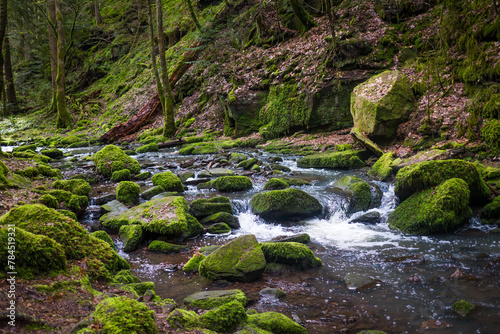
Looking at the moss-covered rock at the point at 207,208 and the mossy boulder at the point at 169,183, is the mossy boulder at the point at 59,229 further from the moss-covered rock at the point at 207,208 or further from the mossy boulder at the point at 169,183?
the mossy boulder at the point at 169,183

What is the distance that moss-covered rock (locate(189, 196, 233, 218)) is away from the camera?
7676 millimetres

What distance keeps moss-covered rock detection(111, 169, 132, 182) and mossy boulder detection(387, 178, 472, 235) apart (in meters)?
8.15

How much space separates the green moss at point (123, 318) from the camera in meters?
2.52

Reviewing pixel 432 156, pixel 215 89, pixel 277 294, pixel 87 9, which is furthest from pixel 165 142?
pixel 87 9

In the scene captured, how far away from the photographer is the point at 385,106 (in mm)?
11766

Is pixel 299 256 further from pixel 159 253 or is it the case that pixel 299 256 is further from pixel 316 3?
pixel 316 3

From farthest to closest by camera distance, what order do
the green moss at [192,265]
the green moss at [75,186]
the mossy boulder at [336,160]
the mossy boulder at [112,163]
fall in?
1. the mossy boulder at [336,160]
2. the mossy boulder at [112,163]
3. the green moss at [75,186]
4. the green moss at [192,265]

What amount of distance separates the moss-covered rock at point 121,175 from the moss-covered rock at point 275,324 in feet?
28.3

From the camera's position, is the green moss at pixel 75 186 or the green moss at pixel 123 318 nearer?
the green moss at pixel 123 318

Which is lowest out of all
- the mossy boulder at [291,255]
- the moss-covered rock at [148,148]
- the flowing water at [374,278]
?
the flowing water at [374,278]

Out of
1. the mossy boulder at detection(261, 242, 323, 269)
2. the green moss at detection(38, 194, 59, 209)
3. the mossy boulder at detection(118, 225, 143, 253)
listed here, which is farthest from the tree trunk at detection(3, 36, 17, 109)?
the mossy boulder at detection(261, 242, 323, 269)

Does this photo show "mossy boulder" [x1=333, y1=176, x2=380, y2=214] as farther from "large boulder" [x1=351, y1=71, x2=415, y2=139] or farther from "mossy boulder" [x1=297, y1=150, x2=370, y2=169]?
"large boulder" [x1=351, y1=71, x2=415, y2=139]

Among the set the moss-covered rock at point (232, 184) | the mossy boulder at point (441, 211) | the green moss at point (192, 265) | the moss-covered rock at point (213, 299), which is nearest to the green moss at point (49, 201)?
the green moss at point (192, 265)

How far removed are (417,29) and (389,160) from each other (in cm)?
736
